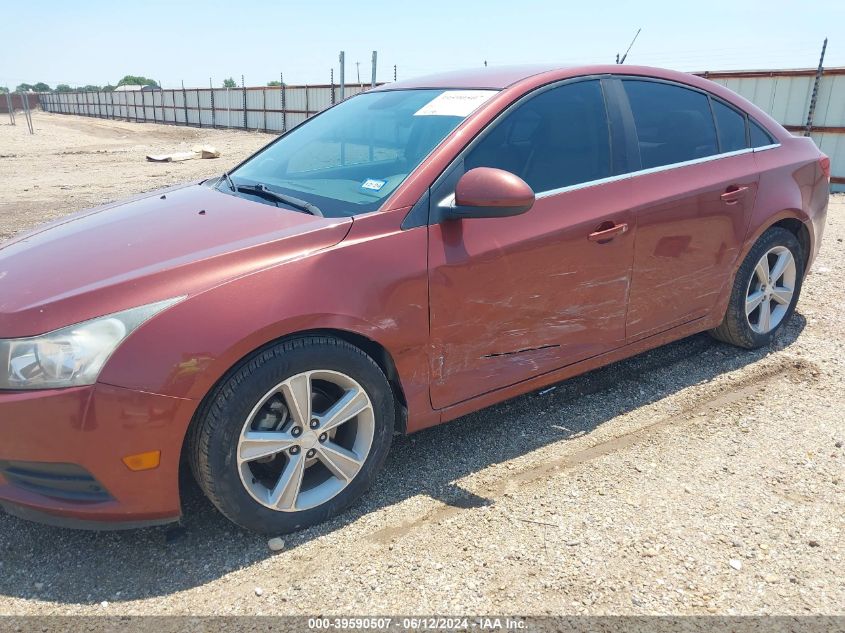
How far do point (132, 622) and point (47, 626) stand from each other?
27 cm

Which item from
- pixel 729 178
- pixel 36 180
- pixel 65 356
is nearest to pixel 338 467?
pixel 65 356

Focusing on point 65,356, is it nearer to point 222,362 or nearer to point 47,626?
point 222,362

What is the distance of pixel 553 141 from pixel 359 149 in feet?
3.16

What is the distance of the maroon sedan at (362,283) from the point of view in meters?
2.18

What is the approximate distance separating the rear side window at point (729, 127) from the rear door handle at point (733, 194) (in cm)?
24

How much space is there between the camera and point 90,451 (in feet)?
7.06

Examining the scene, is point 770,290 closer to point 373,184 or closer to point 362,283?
point 373,184

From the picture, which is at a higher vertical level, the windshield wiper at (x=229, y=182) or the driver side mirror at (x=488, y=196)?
A: the driver side mirror at (x=488, y=196)

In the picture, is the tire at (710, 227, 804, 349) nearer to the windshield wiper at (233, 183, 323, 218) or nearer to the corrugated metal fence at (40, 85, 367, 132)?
the windshield wiper at (233, 183, 323, 218)

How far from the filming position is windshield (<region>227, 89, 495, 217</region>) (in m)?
2.85

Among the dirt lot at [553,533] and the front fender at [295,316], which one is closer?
the front fender at [295,316]

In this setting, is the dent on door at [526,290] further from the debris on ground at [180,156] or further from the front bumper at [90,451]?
the debris on ground at [180,156]

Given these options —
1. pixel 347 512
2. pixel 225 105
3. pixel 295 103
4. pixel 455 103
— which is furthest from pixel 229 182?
pixel 225 105

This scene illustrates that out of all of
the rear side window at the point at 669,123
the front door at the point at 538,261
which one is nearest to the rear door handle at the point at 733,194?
the rear side window at the point at 669,123
